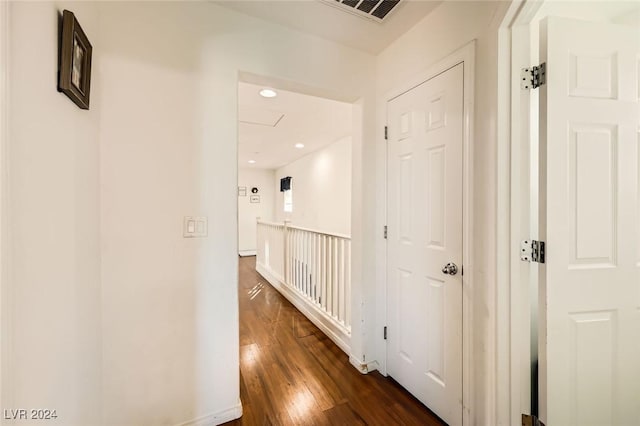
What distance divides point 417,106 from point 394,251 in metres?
0.97

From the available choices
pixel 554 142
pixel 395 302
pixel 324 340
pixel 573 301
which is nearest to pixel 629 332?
pixel 573 301

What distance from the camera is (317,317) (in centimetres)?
279

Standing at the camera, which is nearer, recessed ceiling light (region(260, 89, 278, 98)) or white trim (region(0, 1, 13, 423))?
white trim (region(0, 1, 13, 423))

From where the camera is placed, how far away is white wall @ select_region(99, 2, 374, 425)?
1.28m

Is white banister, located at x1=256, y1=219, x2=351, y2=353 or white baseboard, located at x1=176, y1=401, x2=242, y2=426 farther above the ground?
white banister, located at x1=256, y1=219, x2=351, y2=353

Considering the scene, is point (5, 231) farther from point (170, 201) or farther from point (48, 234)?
point (170, 201)

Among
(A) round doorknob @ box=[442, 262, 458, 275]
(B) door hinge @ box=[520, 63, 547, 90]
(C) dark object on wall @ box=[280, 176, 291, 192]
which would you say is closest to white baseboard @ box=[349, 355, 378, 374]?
(A) round doorknob @ box=[442, 262, 458, 275]

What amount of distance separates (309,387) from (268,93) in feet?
8.28

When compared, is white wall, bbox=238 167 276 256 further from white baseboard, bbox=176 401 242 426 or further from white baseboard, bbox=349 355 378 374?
white baseboard, bbox=176 401 242 426

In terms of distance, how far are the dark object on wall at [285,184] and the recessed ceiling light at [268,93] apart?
4.24m

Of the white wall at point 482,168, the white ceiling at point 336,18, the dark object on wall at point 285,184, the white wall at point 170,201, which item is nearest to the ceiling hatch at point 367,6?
the white ceiling at point 336,18

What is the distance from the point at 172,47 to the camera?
1396 millimetres

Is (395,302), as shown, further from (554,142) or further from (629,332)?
(554,142)

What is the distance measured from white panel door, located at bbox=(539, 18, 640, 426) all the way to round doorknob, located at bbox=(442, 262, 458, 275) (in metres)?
0.37
